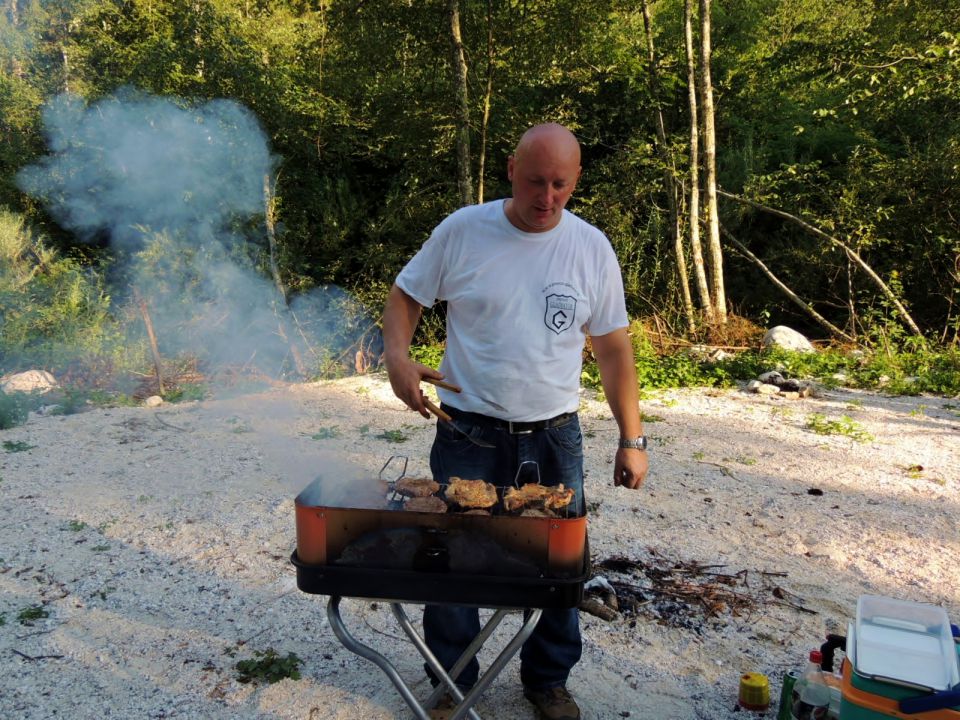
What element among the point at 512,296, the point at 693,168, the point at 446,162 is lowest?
the point at 512,296

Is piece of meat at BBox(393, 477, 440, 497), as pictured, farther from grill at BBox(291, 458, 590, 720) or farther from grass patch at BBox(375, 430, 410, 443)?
grass patch at BBox(375, 430, 410, 443)

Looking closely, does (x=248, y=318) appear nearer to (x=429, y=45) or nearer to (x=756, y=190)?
(x=429, y=45)

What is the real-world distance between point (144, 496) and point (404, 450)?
189cm

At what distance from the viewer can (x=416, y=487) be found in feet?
6.79

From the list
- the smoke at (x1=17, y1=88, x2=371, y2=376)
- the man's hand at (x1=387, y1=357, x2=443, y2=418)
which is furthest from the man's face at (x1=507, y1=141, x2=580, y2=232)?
the smoke at (x1=17, y1=88, x2=371, y2=376)

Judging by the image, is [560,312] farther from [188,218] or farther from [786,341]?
[188,218]

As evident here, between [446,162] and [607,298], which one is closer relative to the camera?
[607,298]

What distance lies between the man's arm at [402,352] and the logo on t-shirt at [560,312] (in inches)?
14.9

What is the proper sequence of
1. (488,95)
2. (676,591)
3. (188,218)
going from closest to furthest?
1. (676,591)
2. (488,95)
3. (188,218)

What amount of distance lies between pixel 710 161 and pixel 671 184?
1.07m

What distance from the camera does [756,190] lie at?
10.1 meters

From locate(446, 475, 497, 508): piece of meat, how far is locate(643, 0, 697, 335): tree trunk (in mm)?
8171

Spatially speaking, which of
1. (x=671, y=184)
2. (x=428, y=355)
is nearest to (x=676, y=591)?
(x=428, y=355)

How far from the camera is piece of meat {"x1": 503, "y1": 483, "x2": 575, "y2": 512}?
6.51ft
